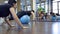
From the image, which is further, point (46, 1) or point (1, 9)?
point (46, 1)

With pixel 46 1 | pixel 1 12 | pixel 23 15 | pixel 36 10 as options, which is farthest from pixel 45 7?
pixel 1 12

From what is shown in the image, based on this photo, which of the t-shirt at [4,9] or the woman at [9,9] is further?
the t-shirt at [4,9]

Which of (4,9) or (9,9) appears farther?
(4,9)

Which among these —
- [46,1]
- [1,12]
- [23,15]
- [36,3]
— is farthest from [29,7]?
[1,12]

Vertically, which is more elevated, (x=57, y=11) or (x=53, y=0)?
(x=53, y=0)

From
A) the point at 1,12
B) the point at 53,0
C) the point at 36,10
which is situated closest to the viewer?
the point at 1,12

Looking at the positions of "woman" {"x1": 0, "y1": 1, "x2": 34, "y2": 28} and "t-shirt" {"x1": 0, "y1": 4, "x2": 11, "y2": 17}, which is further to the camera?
"t-shirt" {"x1": 0, "y1": 4, "x2": 11, "y2": 17}

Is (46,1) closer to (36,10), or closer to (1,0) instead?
(36,10)

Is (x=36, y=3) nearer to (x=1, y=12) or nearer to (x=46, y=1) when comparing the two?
(x=46, y=1)

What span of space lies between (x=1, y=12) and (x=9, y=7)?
0.94 ft

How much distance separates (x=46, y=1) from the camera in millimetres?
14164

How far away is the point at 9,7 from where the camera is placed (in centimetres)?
299

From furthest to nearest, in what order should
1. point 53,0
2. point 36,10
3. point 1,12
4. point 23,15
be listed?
point 53,0, point 36,10, point 23,15, point 1,12

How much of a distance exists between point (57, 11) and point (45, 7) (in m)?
0.98
